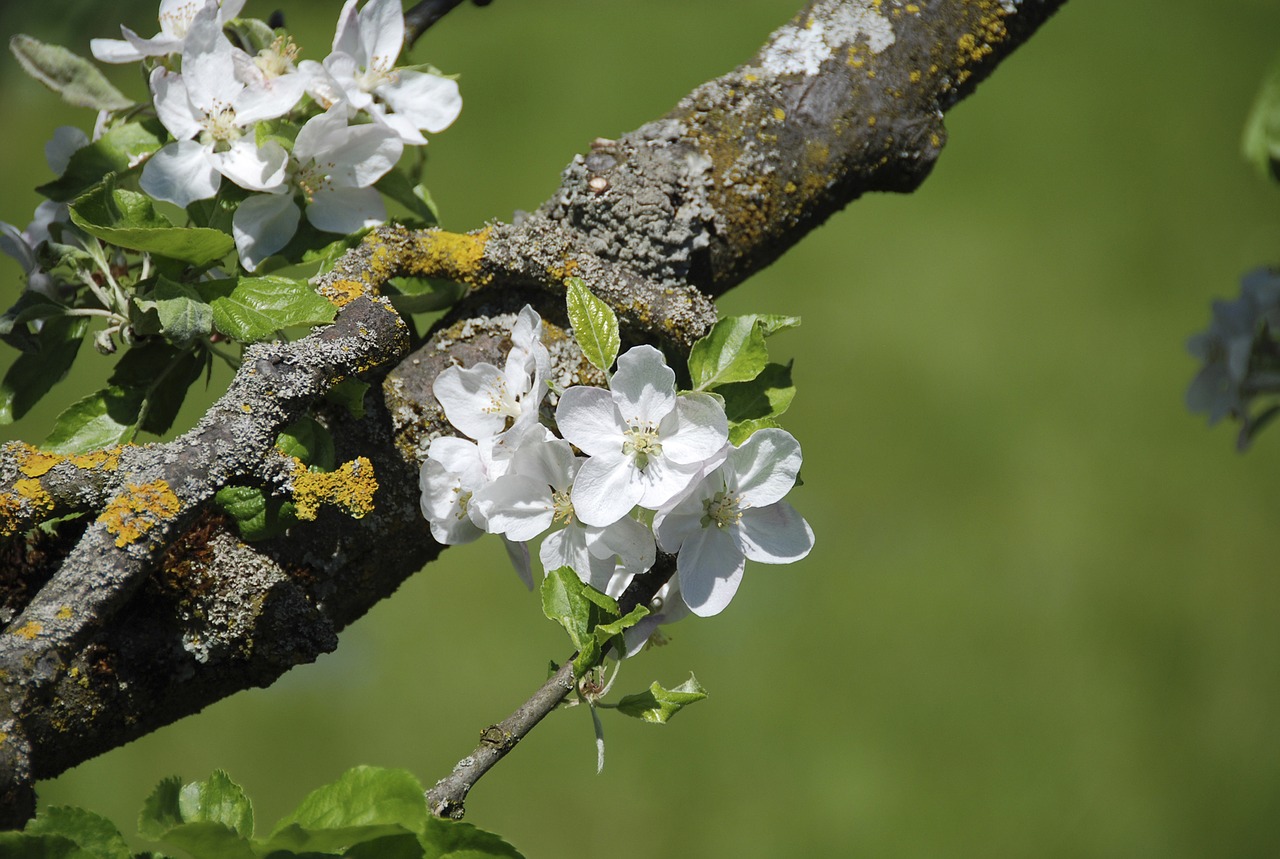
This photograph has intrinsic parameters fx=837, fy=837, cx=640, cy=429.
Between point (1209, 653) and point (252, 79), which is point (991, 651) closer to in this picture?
point (1209, 653)

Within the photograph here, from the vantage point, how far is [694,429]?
41cm

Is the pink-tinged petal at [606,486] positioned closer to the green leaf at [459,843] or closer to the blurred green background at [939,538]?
the green leaf at [459,843]

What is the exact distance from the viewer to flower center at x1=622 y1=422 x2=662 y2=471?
402 mm

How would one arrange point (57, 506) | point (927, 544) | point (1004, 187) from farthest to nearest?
point (1004, 187), point (927, 544), point (57, 506)

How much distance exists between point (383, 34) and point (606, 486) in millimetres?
348

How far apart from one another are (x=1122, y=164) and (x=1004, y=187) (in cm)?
38

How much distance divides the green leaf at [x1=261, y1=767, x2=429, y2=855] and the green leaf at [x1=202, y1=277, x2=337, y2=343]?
22cm

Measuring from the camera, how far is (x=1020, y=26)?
66 centimetres

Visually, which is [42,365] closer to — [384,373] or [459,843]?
[384,373]

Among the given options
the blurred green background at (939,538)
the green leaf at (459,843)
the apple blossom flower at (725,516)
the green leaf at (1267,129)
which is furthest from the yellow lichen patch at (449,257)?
the blurred green background at (939,538)

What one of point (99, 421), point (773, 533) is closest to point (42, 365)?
point (99, 421)

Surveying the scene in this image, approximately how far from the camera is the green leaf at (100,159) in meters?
0.53

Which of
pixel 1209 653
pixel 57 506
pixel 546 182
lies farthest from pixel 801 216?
pixel 546 182

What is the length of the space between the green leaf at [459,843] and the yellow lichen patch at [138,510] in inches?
6.8
